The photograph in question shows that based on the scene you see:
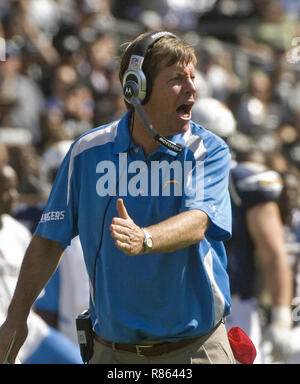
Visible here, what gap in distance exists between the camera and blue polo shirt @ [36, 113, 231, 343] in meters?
3.38

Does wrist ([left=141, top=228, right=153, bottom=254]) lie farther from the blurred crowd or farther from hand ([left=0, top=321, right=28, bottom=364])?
the blurred crowd

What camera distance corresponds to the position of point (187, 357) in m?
3.49

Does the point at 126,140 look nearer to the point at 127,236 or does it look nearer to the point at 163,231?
the point at 163,231

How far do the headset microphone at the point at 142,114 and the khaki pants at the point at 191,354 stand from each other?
760 millimetres

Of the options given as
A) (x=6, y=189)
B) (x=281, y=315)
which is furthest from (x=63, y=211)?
(x=281, y=315)

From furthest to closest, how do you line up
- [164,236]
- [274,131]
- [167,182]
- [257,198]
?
[274,131]
[257,198]
[167,182]
[164,236]

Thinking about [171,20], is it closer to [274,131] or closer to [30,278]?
[274,131]

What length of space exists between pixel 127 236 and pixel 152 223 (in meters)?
0.44

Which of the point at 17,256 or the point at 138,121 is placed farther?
the point at 17,256

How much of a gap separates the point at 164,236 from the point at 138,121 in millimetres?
658

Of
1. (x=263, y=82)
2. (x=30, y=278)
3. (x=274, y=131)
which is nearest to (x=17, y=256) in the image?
(x=30, y=278)

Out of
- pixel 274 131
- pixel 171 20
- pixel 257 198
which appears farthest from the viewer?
pixel 171 20

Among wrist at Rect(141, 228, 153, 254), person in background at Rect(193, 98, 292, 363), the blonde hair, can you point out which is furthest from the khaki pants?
person in background at Rect(193, 98, 292, 363)

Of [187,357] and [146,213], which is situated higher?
[146,213]
